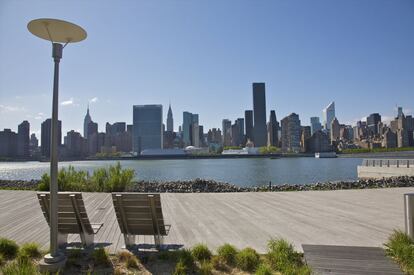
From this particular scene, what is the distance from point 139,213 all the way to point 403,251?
367 centimetres

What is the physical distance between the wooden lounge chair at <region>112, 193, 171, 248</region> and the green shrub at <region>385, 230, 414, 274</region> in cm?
320

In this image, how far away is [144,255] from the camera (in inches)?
171

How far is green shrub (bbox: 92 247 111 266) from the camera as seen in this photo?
408 cm

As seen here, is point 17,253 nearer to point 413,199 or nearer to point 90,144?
point 413,199

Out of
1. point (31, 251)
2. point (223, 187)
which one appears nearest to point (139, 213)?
point (31, 251)

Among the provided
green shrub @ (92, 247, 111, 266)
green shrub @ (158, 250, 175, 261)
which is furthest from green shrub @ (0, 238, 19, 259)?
green shrub @ (158, 250, 175, 261)

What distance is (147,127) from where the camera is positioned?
19350 centimetres

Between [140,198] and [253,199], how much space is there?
6585 mm

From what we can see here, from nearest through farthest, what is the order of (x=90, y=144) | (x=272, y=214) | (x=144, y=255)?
(x=144, y=255) < (x=272, y=214) < (x=90, y=144)

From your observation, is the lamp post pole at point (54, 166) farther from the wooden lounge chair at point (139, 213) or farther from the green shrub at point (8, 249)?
the green shrub at point (8, 249)

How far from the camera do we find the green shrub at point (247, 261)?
392cm

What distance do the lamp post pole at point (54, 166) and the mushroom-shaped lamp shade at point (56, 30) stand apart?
126mm

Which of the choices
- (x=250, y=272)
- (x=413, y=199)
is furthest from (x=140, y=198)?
Answer: (x=413, y=199)

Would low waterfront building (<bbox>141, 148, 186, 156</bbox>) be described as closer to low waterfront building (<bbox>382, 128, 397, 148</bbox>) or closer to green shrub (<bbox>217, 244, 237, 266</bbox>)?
low waterfront building (<bbox>382, 128, 397, 148</bbox>)
